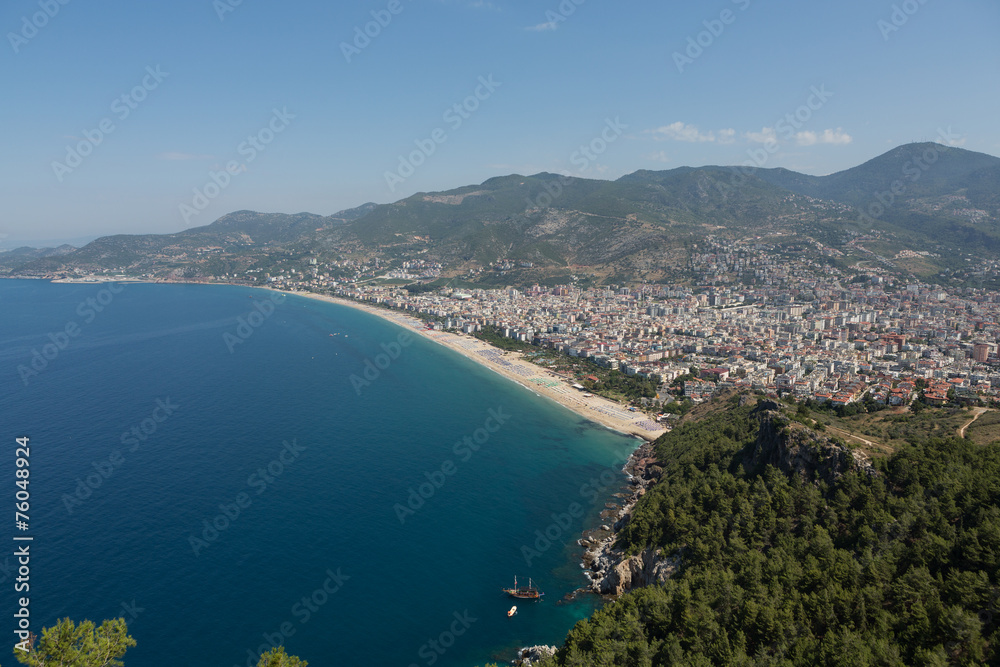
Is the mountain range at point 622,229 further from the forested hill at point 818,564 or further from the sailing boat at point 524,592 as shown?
the sailing boat at point 524,592

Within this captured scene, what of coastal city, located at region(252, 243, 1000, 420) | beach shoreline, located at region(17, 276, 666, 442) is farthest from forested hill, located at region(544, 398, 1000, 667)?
coastal city, located at region(252, 243, 1000, 420)

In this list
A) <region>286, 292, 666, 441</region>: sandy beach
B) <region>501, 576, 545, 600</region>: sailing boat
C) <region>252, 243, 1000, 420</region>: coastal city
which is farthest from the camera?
<region>252, 243, 1000, 420</region>: coastal city

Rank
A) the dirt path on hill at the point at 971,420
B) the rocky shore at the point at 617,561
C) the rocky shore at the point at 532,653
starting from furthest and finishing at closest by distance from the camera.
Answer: the dirt path on hill at the point at 971,420 → the rocky shore at the point at 617,561 → the rocky shore at the point at 532,653

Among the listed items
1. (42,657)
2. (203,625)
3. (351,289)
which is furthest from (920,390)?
(351,289)

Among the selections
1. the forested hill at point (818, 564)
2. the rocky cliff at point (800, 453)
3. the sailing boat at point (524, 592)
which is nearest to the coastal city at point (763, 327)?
the rocky cliff at point (800, 453)

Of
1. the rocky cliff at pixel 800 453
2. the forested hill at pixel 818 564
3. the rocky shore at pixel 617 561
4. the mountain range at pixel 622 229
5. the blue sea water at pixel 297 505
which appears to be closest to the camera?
the forested hill at pixel 818 564

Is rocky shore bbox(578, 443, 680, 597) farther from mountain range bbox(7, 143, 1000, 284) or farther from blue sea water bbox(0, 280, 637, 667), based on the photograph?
mountain range bbox(7, 143, 1000, 284)
